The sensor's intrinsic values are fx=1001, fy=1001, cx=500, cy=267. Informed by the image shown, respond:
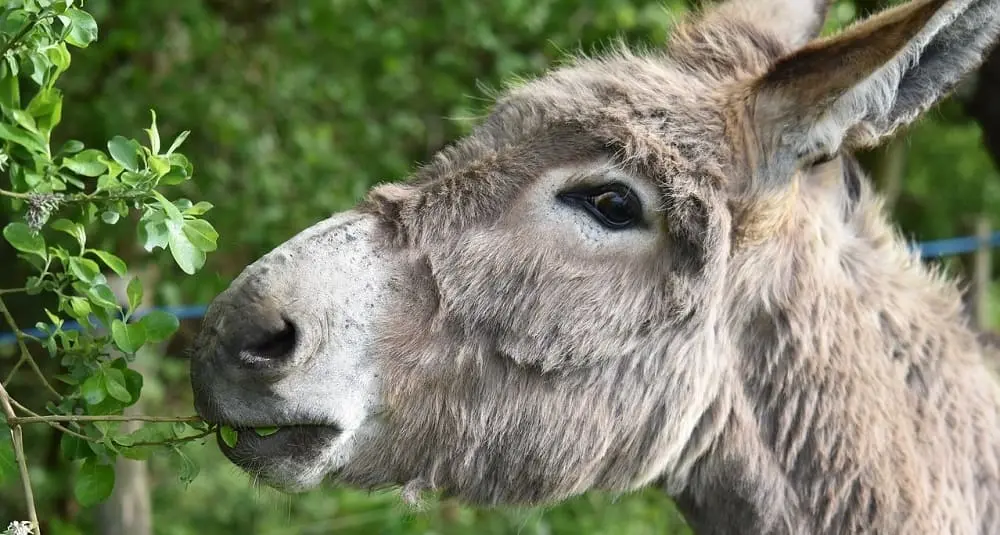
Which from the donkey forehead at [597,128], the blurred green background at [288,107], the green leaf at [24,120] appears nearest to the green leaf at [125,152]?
the green leaf at [24,120]

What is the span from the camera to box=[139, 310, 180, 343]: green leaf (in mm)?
2082

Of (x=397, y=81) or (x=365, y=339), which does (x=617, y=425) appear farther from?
(x=397, y=81)

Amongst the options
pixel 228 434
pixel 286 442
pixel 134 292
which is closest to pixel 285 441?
pixel 286 442

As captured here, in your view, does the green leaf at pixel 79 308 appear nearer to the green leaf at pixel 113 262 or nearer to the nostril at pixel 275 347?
the green leaf at pixel 113 262

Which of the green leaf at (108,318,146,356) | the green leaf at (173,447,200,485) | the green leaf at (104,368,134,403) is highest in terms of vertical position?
the green leaf at (108,318,146,356)

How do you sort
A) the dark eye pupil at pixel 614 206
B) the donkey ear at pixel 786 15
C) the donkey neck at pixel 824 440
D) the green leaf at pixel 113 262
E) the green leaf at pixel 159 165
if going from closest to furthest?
the green leaf at pixel 159 165 → the green leaf at pixel 113 262 → the dark eye pupil at pixel 614 206 → the donkey neck at pixel 824 440 → the donkey ear at pixel 786 15

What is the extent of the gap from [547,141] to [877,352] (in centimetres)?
106

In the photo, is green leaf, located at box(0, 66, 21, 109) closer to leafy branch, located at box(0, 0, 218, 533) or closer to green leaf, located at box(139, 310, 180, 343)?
leafy branch, located at box(0, 0, 218, 533)

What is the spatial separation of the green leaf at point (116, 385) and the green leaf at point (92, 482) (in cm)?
17

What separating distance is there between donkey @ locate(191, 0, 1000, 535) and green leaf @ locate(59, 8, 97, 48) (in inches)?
23.0

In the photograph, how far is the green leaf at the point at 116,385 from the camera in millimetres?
2031

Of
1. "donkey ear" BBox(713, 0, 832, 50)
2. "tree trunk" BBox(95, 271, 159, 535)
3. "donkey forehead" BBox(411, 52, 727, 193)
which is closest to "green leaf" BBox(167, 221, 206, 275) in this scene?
"donkey forehead" BBox(411, 52, 727, 193)

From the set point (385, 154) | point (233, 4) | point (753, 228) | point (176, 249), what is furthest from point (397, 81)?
point (176, 249)

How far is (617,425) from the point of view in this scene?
2512 millimetres
